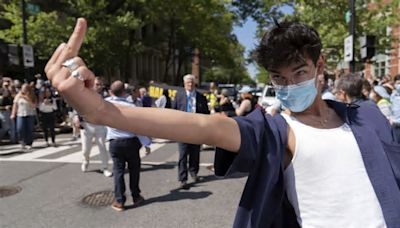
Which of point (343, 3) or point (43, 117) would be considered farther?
point (343, 3)

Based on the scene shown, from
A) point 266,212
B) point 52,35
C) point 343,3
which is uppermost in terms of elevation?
point 343,3

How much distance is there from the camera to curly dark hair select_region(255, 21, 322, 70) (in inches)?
64.3

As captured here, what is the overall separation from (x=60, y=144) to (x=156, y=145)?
9.29 feet

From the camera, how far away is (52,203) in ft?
19.8

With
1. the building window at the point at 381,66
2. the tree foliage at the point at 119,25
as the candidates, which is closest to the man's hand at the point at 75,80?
the tree foliage at the point at 119,25

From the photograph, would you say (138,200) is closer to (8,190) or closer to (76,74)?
(8,190)

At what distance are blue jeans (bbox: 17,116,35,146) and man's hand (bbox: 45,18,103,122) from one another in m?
10.4

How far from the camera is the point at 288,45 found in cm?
163

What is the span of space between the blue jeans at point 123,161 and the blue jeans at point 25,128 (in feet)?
19.8

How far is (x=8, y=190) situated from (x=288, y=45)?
6.38m

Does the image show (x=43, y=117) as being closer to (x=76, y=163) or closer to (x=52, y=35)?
(x=76, y=163)

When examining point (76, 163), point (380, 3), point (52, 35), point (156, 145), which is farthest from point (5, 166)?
point (380, 3)

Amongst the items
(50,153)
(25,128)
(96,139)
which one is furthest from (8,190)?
(25,128)

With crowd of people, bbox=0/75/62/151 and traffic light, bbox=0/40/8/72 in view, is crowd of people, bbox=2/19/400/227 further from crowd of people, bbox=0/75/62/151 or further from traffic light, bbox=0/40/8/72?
traffic light, bbox=0/40/8/72
